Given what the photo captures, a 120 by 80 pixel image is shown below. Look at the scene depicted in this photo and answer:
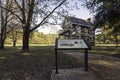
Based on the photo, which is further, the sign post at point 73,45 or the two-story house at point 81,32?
the two-story house at point 81,32

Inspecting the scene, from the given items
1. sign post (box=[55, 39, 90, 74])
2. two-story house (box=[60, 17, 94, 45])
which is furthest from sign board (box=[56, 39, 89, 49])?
two-story house (box=[60, 17, 94, 45])

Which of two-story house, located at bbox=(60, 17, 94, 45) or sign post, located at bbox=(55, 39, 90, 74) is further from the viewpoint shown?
two-story house, located at bbox=(60, 17, 94, 45)

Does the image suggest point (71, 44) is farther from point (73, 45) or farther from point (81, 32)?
point (81, 32)

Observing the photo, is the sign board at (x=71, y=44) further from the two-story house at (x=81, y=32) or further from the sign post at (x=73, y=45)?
the two-story house at (x=81, y=32)

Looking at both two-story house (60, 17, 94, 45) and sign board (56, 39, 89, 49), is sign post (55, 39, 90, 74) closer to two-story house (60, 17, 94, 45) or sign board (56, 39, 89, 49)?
sign board (56, 39, 89, 49)

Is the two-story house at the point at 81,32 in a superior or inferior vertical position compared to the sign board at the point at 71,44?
superior

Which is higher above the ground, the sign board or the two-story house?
the two-story house

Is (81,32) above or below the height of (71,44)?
above

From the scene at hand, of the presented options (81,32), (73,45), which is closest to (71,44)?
(73,45)

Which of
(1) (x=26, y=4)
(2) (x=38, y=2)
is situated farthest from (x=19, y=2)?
(2) (x=38, y=2)

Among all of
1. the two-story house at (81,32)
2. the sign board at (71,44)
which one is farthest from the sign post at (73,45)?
the two-story house at (81,32)

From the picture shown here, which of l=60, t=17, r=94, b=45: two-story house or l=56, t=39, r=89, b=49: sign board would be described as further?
l=60, t=17, r=94, b=45: two-story house

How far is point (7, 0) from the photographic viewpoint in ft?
115

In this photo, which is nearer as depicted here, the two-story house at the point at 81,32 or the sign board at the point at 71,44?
the sign board at the point at 71,44
